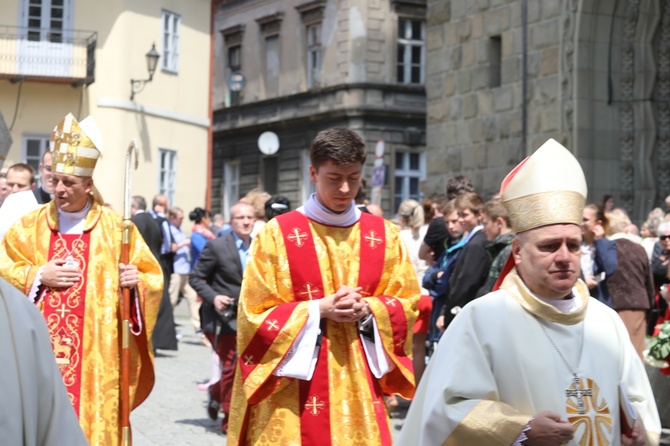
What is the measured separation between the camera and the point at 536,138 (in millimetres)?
18750

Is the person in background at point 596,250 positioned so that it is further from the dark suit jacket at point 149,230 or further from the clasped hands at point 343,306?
the dark suit jacket at point 149,230

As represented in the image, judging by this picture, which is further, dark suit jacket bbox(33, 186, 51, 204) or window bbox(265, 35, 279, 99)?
window bbox(265, 35, 279, 99)

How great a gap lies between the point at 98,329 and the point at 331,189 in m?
1.87

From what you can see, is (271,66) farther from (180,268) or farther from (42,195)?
(42,195)

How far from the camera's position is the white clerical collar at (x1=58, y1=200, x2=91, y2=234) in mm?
7277

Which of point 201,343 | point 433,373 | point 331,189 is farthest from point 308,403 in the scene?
point 201,343

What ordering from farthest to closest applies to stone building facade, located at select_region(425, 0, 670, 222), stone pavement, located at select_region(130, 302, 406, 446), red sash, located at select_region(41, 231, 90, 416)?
stone building facade, located at select_region(425, 0, 670, 222) < stone pavement, located at select_region(130, 302, 406, 446) < red sash, located at select_region(41, 231, 90, 416)

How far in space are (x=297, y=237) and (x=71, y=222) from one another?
5.86 feet

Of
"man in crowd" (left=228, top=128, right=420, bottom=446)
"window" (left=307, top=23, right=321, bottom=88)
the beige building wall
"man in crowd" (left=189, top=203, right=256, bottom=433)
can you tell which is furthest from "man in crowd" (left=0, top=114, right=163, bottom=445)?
"window" (left=307, top=23, right=321, bottom=88)

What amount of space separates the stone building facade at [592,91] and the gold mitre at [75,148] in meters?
11.7

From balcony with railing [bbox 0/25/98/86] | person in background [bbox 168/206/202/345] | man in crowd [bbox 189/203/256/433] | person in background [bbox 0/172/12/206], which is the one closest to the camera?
person in background [bbox 0/172/12/206]

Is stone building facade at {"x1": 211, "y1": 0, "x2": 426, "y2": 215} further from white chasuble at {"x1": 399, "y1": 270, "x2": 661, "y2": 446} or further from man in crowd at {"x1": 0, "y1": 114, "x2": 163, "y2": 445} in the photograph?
white chasuble at {"x1": 399, "y1": 270, "x2": 661, "y2": 446}

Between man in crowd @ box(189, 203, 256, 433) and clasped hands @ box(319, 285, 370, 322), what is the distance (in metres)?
4.40

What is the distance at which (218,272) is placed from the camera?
1042cm
